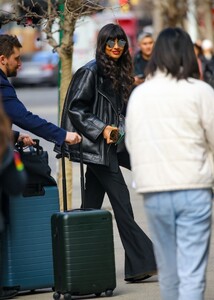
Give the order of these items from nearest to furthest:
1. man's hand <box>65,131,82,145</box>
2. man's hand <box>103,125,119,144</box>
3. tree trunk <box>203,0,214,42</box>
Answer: man's hand <box>65,131,82,145</box> → man's hand <box>103,125,119,144</box> → tree trunk <box>203,0,214,42</box>

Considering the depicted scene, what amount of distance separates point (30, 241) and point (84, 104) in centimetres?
104

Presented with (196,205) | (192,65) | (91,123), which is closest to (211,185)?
(196,205)

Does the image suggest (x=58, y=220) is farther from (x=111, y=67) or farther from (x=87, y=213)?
(x=111, y=67)

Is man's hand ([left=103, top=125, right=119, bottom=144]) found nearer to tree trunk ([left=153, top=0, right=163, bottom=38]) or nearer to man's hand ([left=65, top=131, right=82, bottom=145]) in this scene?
man's hand ([left=65, top=131, right=82, bottom=145])

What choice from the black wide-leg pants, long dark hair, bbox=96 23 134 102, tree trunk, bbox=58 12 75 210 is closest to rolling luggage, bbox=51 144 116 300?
the black wide-leg pants

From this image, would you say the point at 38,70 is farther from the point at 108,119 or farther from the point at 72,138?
the point at 72,138

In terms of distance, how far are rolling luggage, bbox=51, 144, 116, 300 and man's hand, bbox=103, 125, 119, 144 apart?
643 mm

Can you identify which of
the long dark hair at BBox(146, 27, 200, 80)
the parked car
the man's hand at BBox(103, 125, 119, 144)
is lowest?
the man's hand at BBox(103, 125, 119, 144)

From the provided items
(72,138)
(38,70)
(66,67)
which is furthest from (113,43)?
(38,70)

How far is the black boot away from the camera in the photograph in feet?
25.2

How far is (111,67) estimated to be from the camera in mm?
8031

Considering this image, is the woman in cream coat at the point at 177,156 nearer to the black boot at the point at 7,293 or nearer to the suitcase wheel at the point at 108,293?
the suitcase wheel at the point at 108,293

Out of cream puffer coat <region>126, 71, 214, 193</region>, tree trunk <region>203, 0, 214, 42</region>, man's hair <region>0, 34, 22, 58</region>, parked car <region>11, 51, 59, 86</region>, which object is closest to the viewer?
cream puffer coat <region>126, 71, 214, 193</region>

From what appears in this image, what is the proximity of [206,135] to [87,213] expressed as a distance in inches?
69.8
